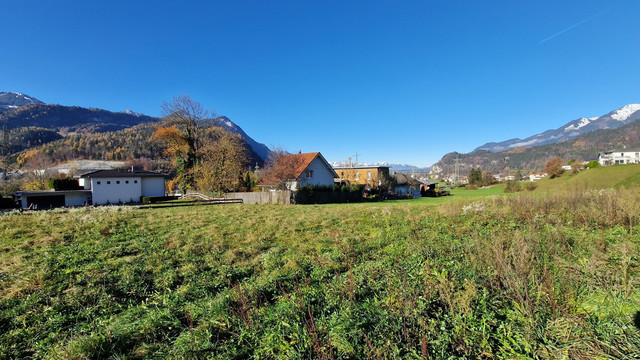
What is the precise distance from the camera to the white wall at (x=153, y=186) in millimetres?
34247

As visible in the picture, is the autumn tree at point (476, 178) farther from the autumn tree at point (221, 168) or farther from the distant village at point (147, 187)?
the autumn tree at point (221, 168)

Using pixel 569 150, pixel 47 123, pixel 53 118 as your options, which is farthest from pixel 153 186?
pixel 53 118

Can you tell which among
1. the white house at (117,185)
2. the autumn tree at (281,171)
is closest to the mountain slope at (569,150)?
the autumn tree at (281,171)

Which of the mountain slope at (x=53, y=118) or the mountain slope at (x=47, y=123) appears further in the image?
the mountain slope at (x=53, y=118)

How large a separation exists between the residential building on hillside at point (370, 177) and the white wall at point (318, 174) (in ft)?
26.8

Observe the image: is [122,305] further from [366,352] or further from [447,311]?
[447,311]

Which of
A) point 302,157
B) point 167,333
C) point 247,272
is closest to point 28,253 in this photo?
point 247,272

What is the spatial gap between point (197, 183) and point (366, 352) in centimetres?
Answer: 3379

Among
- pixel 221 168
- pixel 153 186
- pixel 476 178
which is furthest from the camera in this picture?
pixel 476 178

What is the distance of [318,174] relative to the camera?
3803cm

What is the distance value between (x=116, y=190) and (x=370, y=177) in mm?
38905

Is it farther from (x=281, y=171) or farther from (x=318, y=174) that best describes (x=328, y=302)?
(x=318, y=174)

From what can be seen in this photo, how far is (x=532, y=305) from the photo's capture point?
2951 mm

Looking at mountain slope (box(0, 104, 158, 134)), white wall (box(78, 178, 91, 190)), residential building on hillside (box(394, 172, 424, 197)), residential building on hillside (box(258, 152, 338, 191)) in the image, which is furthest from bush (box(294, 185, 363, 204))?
mountain slope (box(0, 104, 158, 134))
